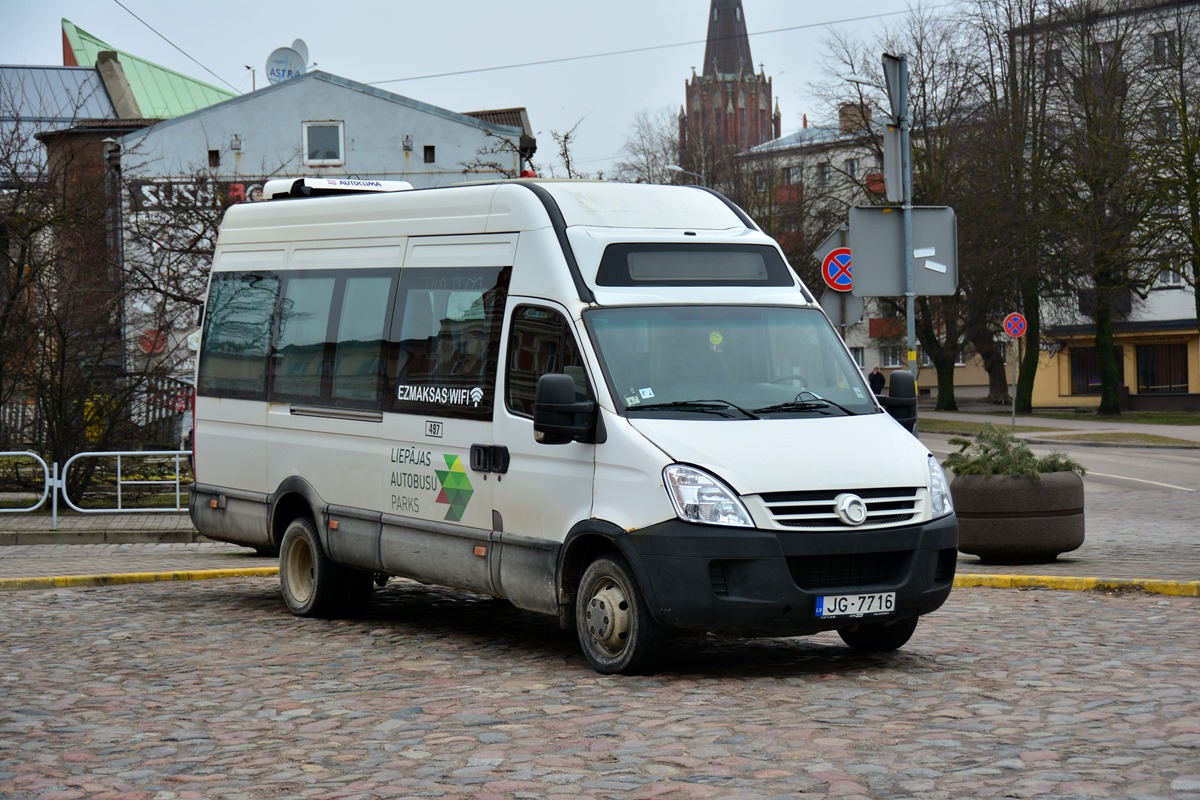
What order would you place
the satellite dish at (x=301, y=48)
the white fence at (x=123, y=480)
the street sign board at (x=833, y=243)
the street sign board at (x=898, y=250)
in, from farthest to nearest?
the satellite dish at (x=301, y=48)
the white fence at (x=123, y=480)
the street sign board at (x=833, y=243)
the street sign board at (x=898, y=250)

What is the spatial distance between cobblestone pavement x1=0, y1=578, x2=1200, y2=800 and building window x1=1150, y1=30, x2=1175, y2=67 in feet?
148

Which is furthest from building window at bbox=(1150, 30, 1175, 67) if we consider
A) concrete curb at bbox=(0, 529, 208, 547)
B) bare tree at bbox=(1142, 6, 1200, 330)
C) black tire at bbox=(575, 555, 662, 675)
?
black tire at bbox=(575, 555, 662, 675)

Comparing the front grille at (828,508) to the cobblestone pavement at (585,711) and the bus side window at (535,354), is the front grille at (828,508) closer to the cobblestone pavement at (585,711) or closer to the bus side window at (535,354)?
the cobblestone pavement at (585,711)

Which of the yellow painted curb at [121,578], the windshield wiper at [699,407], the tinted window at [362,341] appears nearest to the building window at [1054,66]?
the yellow painted curb at [121,578]

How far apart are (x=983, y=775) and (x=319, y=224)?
738cm

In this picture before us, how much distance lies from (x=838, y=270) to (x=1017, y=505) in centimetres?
715

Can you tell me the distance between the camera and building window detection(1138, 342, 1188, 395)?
6850 cm

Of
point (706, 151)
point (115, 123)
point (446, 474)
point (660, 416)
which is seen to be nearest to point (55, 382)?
point (446, 474)

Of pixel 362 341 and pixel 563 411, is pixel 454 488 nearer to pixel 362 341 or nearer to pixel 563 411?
pixel 563 411

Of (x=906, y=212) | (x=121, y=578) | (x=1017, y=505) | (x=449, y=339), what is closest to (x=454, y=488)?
(x=449, y=339)

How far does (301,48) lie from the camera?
5631 cm

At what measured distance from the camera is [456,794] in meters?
6.18

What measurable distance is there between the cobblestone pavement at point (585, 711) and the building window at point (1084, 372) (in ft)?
206

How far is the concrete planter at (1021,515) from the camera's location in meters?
14.0
